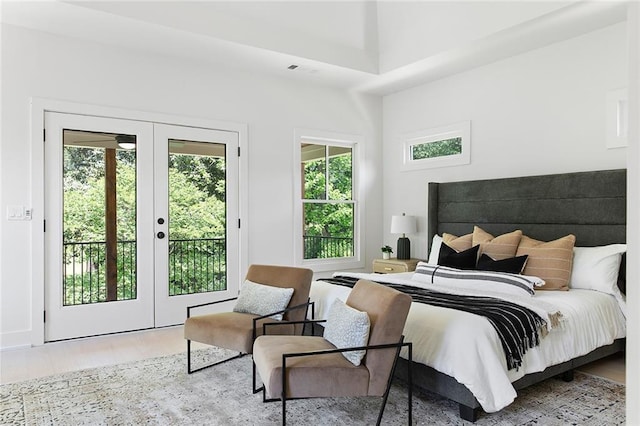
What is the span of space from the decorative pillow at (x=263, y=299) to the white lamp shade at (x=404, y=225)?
8.32 ft

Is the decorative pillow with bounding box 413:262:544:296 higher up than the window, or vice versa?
the window

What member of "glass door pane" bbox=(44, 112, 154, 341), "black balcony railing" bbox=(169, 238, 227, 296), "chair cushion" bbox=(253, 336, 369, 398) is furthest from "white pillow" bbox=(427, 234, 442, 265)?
"glass door pane" bbox=(44, 112, 154, 341)

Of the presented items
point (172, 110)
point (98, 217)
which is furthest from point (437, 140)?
point (98, 217)

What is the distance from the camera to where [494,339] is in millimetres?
2543

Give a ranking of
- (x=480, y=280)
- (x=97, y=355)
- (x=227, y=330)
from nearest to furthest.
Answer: (x=227, y=330), (x=480, y=280), (x=97, y=355)

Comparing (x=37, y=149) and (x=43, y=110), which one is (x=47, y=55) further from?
(x=37, y=149)

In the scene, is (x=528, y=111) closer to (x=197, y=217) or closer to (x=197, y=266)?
(x=197, y=217)

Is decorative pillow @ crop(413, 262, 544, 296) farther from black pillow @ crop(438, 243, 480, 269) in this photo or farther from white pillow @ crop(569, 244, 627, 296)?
white pillow @ crop(569, 244, 627, 296)

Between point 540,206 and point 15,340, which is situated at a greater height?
point 540,206

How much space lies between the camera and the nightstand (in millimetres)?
5406

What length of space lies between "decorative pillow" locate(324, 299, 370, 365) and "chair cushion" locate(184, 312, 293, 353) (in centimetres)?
65

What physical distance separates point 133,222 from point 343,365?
3.04 meters

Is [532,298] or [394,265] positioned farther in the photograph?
[394,265]

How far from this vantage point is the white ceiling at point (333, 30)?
382 cm
